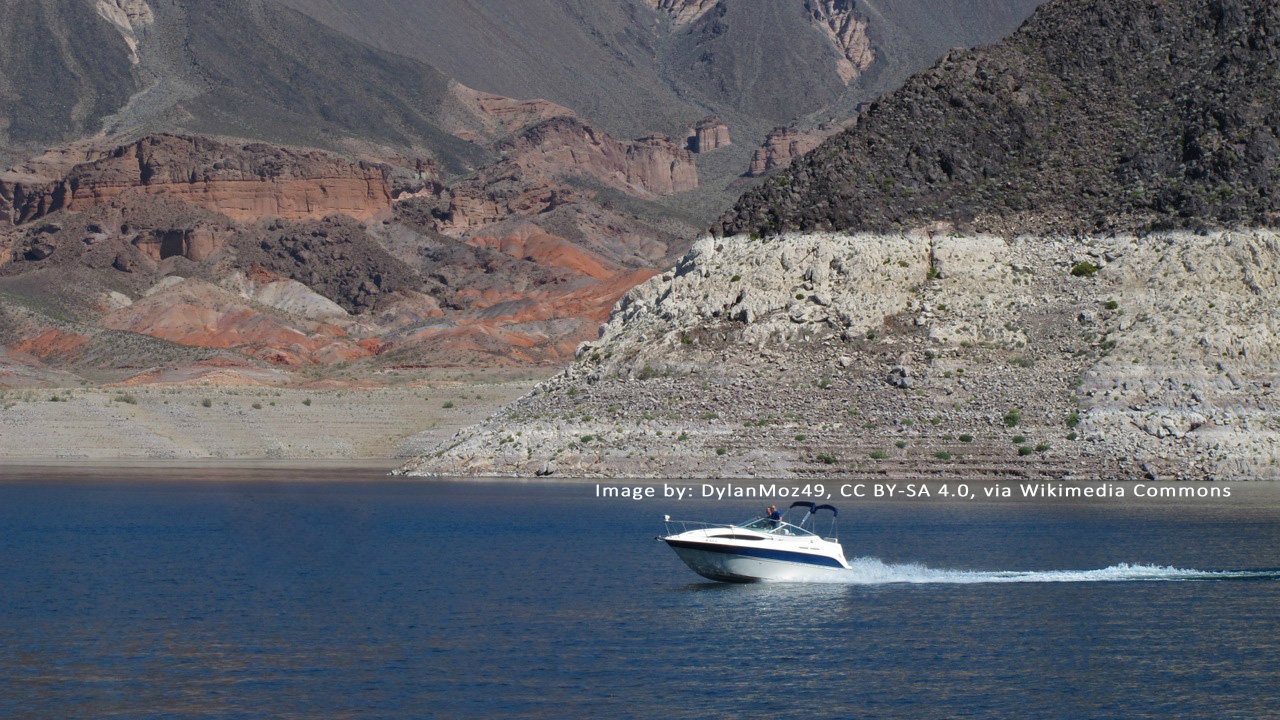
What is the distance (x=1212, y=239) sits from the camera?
9325 centimetres

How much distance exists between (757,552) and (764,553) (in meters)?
0.21

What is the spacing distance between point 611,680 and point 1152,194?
212ft

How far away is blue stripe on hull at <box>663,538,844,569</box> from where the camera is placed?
177 feet

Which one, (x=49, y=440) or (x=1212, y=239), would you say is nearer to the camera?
(x=1212, y=239)

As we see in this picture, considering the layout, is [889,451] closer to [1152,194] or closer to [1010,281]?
[1010,281]

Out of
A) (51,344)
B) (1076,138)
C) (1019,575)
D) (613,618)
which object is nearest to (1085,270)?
(1076,138)

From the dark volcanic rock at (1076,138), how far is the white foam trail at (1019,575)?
1703 inches

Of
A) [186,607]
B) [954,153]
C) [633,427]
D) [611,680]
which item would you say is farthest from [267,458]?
[611,680]

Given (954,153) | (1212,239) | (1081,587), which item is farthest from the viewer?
(954,153)

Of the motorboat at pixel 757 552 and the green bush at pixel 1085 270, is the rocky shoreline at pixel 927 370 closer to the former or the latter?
the green bush at pixel 1085 270

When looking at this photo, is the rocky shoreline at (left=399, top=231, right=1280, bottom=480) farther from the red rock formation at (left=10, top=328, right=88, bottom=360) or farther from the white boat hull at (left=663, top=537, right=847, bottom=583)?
the red rock formation at (left=10, top=328, right=88, bottom=360)

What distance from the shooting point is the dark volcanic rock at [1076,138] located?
318ft

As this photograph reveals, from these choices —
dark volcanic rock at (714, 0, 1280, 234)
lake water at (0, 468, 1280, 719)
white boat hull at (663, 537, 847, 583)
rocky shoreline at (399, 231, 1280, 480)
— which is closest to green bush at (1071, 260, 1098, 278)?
rocky shoreline at (399, 231, 1280, 480)

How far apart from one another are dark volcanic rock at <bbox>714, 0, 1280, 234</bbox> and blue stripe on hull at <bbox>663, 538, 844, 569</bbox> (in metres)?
46.1
